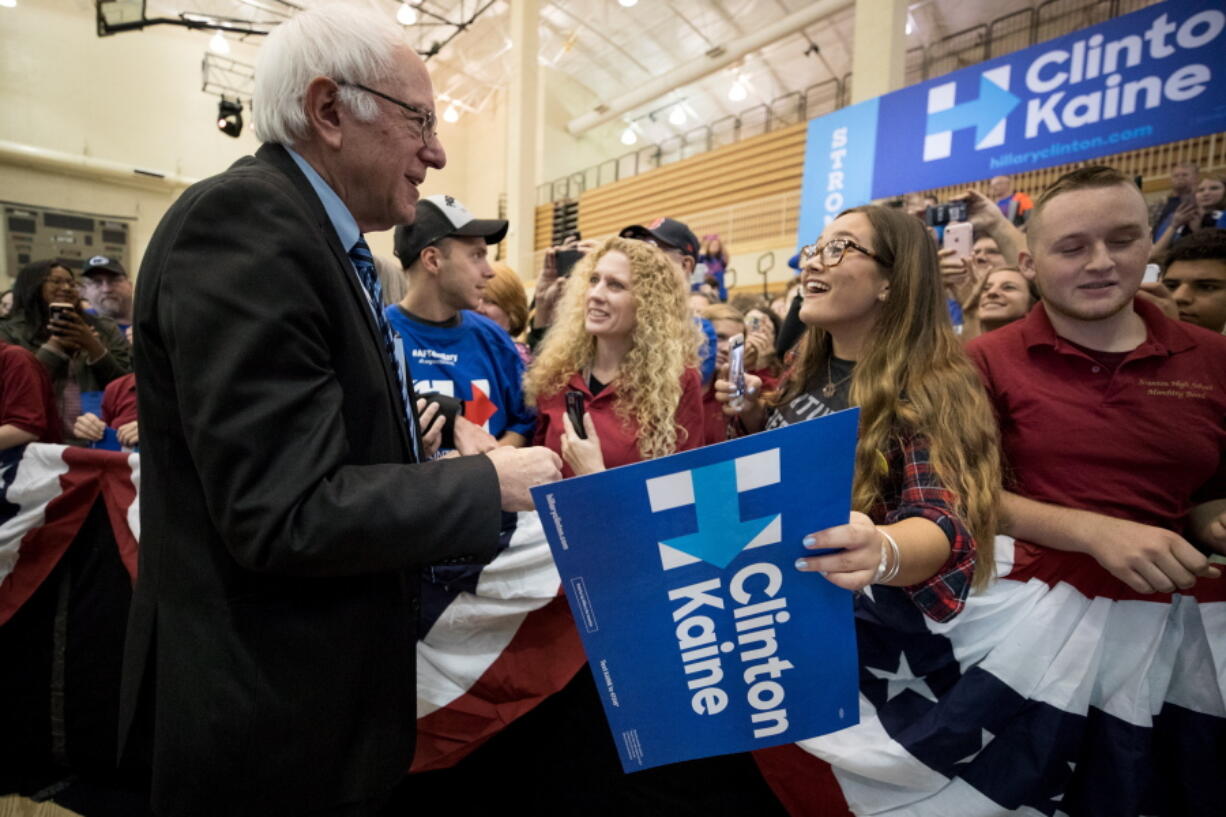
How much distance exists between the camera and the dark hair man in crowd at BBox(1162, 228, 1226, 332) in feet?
6.63

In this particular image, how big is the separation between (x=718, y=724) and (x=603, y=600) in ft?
0.85

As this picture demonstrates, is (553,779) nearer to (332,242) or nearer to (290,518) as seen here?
(290,518)

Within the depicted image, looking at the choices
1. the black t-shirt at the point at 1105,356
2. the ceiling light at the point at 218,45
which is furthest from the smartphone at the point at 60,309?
the ceiling light at the point at 218,45

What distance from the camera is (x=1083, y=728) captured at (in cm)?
112

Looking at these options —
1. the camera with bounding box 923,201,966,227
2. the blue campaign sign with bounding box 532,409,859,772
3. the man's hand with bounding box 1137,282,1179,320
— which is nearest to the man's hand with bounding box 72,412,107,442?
the blue campaign sign with bounding box 532,409,859,772

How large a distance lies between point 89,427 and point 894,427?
2868 mm

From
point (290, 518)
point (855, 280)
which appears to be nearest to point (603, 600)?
point (290, 518)

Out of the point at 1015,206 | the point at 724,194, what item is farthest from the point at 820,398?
the point at 724,194

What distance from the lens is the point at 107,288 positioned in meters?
4.07

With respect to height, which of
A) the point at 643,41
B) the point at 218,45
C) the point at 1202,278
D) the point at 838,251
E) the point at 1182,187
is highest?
the point at 643,41

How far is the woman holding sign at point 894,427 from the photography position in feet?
3.08

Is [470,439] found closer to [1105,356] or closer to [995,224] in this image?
[1105,356]

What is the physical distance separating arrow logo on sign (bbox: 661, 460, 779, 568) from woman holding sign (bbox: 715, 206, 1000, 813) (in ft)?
0.26

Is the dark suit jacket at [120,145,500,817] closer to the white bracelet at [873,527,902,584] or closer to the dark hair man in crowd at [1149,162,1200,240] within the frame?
the white bracelet at [873,527,902,584]
